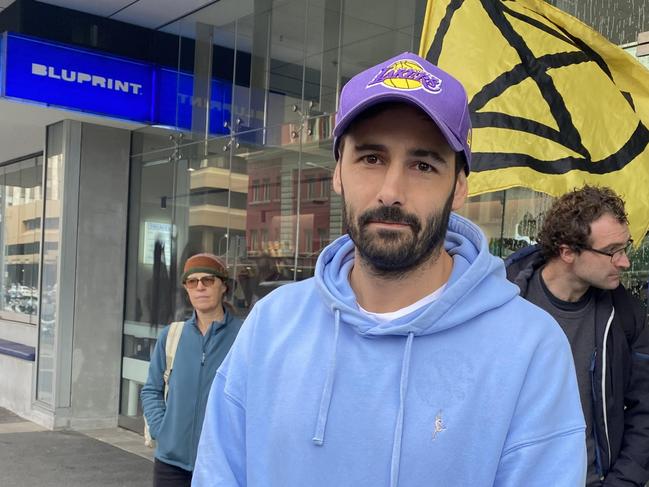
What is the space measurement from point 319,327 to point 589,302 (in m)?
1.71

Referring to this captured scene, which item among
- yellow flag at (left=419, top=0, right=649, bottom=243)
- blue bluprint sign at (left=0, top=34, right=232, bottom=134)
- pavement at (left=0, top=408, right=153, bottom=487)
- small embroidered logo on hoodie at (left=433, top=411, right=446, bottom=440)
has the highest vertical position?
blue bluprint sign at (left=0, top=34, right=232, bottom=134)

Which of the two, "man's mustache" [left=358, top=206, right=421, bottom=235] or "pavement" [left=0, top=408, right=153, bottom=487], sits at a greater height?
"man's mustache" [left=358, top=206, right=421, bottom=235]

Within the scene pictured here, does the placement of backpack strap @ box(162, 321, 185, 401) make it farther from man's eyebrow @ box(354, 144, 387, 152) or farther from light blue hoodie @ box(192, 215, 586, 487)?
man's eyebrow @ box(354, 144, 387, 152)

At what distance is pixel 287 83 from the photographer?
7164 mm

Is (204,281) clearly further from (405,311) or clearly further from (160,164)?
(160,164)

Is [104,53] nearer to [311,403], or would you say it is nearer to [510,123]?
[510,123]

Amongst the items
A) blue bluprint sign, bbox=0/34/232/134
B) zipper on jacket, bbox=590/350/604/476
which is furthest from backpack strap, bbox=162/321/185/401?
blue bluprint sign, bbox=0/34/232/134

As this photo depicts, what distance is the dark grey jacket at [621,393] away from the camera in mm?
2736

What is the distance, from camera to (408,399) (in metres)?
1.38

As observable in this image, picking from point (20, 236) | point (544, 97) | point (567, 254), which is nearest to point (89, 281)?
point (20, 236)

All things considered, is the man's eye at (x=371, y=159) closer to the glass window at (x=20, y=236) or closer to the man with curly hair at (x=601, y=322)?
the man with curly hair at (x=601, y=322)

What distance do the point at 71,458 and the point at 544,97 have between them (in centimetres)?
618

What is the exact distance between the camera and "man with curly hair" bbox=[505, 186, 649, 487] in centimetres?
275

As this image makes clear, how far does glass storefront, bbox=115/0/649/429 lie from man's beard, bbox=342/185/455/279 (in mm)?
3813
